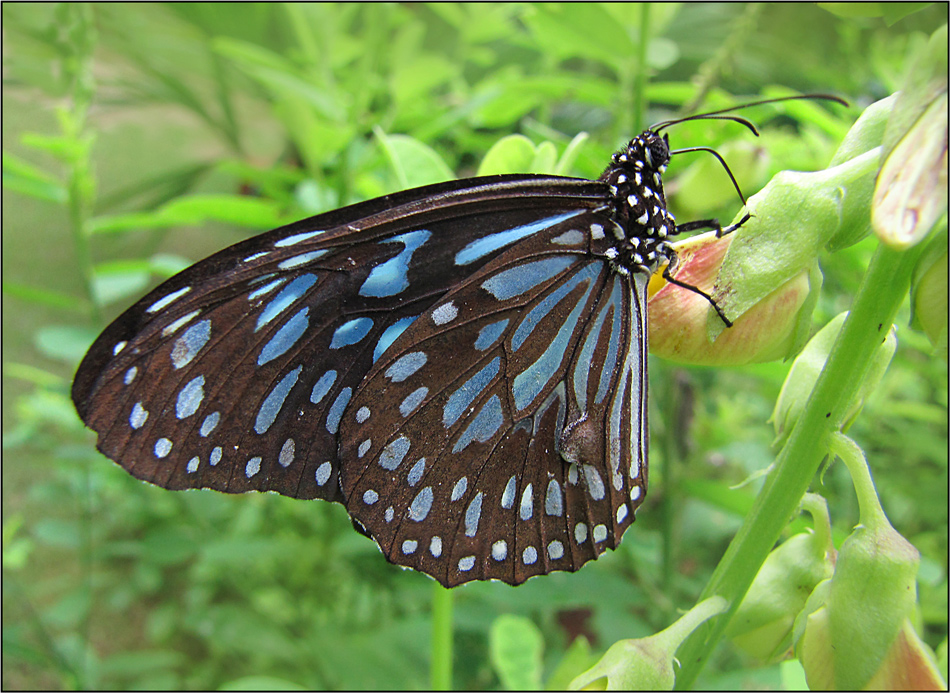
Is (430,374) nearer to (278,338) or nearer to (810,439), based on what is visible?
(278,338)

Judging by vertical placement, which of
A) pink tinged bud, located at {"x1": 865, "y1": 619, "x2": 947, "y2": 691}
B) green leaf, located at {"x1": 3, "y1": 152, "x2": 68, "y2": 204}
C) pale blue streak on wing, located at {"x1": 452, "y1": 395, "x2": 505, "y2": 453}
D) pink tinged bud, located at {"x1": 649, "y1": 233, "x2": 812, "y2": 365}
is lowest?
pink tinged bud, located at {"x1": 865, "y1": 619, "x2": 947, "y2": 691}

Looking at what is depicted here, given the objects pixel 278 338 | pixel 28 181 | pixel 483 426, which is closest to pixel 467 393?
pixel 483 426

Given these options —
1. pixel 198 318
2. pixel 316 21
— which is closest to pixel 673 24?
pixel 316 21

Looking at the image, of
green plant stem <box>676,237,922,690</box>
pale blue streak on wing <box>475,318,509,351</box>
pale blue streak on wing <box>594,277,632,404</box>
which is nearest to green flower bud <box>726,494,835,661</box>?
green plant stem <box>676,237,922,690</box>

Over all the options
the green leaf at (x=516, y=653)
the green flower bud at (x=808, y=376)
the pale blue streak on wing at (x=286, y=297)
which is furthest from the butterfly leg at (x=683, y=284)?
the green leaf at (x=516, y=653)

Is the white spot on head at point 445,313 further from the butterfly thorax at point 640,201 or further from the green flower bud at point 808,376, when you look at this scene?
the green flower bud at point 808,376

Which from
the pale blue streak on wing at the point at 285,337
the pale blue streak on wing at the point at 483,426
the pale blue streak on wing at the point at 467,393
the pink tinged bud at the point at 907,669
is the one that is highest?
the pale blue streak on wing at the point at 285,337

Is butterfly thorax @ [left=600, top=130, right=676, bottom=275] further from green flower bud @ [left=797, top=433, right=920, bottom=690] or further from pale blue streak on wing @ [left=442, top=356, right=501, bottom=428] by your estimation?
green flower bud @ [left=797, top=433, right=920, bottom=690]
